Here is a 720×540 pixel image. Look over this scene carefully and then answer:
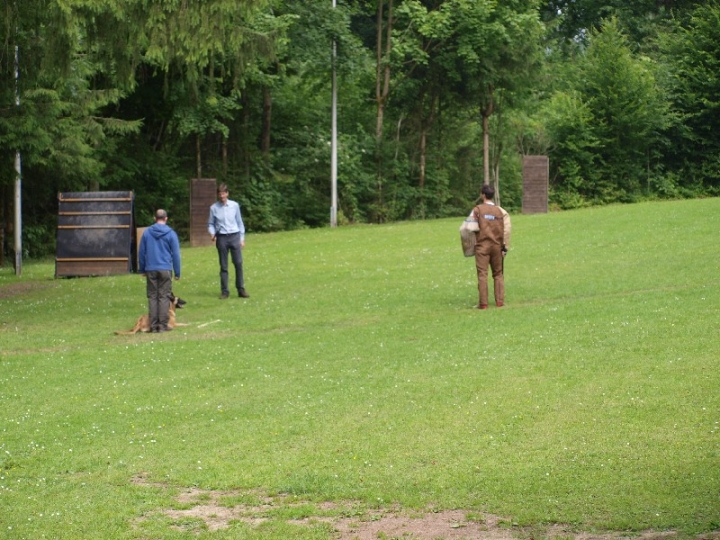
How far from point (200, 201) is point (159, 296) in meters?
17.1

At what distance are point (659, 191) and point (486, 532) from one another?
1764 inches

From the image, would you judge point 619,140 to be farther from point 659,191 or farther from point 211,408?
point 211,408

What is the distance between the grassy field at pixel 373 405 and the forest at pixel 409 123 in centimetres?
1868

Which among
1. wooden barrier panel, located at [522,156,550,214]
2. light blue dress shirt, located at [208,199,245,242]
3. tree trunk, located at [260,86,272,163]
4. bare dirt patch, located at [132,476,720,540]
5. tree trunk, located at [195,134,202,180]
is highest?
tree trunk, located at [260,86,272,163]

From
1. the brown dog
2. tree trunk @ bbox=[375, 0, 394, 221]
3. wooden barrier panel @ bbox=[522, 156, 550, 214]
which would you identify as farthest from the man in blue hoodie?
tree trunk @ bbox=[375, 0, 394, 221]

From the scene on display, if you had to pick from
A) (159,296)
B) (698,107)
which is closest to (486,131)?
(698,107)

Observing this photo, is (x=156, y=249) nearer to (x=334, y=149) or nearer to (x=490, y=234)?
(x=490, y=234)

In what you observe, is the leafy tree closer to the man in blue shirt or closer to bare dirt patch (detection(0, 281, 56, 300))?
bare dirt patch (detection(0, 281, 56, 300))

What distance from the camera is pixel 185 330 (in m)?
18.8

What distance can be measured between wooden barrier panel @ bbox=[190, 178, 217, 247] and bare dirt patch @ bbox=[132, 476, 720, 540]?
88.0ft

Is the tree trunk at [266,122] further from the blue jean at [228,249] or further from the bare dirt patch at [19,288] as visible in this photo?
the blue jean at [228,249]

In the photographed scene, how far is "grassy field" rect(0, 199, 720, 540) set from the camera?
857 centimetres

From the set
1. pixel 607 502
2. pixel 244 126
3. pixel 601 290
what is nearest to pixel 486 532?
pixel 607 502

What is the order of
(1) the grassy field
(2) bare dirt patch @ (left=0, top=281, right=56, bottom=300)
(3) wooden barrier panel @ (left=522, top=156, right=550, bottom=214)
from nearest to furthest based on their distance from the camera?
(1) the grassy field → (2) bare dirt patch @ (left=0, top=281, right=56, bottom=300) → (3) wooden barrier panel @ (left=522, top=156, right=550, bottom=214)
